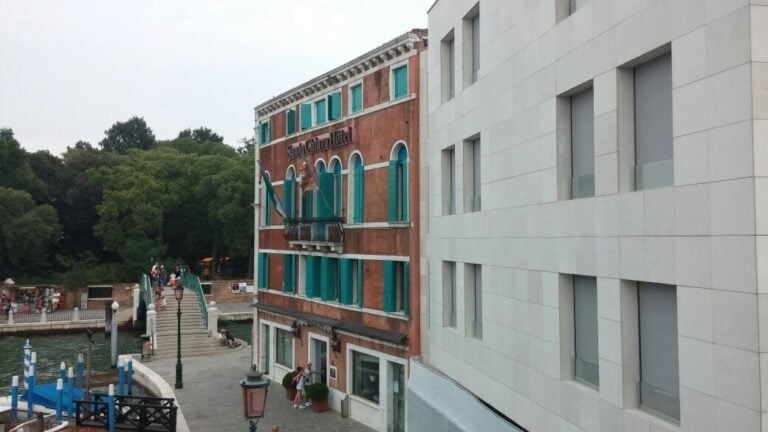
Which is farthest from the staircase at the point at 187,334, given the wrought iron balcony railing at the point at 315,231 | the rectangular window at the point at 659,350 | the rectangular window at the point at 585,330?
the rectangular window at the point at 659,350

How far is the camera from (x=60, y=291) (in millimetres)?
50688

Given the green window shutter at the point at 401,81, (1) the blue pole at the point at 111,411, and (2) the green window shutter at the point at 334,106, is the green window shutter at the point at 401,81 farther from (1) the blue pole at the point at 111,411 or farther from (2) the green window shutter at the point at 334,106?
(1) the blue pole at the point at 111,411

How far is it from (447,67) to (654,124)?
8.10 meters

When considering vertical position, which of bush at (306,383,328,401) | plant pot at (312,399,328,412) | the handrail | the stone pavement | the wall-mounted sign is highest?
the wall-mounted sign

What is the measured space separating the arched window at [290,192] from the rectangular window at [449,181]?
438 inches

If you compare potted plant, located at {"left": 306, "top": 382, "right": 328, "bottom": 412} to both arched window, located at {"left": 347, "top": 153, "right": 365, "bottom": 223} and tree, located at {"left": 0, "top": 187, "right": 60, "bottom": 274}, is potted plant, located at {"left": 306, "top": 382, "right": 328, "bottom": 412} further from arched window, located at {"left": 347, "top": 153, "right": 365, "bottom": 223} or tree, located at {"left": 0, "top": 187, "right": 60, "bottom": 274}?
tree, located at {"left": 0, "top": 187, "right": 60, "bottom": 274}

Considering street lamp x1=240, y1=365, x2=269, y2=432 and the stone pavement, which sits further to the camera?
the stone pavement

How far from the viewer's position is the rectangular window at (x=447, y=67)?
14875 millimetres

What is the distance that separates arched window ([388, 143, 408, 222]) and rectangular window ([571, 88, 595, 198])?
953 centimetres

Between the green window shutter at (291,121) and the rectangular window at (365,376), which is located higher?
the green window shutter at (291,121)

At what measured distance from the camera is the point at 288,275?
25.2m

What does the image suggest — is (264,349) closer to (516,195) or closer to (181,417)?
(181,417)

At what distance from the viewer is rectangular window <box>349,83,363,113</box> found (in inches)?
823

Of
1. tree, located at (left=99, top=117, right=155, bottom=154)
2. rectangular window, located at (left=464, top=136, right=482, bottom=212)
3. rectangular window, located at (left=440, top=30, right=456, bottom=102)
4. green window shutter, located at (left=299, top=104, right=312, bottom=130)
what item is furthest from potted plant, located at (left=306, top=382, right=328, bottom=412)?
tree, located at (left=99, top=117, right=155, bottom=154)
